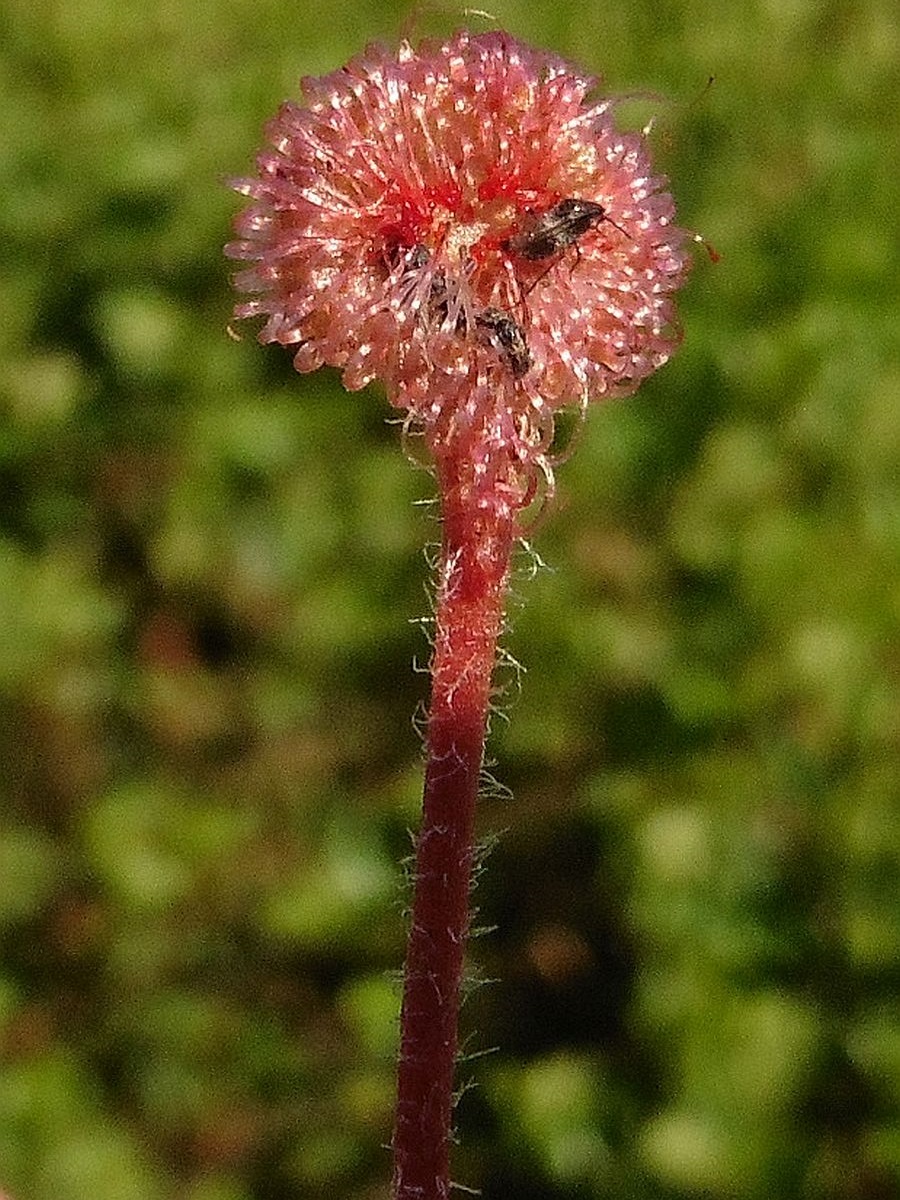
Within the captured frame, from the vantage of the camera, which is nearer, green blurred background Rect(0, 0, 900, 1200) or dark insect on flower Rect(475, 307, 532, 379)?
dark insect on flower Rect(475, 307, 532, 379)

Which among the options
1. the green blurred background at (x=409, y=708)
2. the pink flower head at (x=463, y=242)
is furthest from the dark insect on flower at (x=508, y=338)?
the green blurred background at (x=409, y=708)

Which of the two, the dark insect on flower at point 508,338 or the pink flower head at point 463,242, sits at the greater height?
the pink flower head at point 463,242

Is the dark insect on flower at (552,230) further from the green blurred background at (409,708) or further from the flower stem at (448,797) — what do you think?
the green blurred background at (409,708)

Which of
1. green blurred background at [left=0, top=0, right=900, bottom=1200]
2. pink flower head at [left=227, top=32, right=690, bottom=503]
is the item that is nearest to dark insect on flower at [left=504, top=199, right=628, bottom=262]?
pink flower head at [left=227, top=32, right=690, bottom=503]

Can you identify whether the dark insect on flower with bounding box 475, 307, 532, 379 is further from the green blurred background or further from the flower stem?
the green blurred background

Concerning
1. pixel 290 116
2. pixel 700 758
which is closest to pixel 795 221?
pixel 700 758

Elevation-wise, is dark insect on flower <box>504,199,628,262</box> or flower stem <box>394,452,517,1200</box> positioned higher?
dark insect on flower <box>504,199,628,262</box>

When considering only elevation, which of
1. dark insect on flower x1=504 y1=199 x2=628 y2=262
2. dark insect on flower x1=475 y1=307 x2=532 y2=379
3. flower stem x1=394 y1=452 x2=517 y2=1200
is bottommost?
flower stem x1=394 y1=452 x2=517 y2=1200
